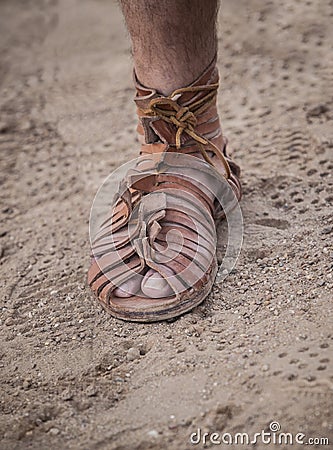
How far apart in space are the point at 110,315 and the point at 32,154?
89cm

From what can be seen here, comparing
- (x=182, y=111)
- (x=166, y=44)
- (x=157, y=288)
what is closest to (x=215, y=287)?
(x=157, y=288)

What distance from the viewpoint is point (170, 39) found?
4.26ft

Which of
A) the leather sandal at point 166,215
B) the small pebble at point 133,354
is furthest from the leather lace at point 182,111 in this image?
the small pebble at point 133,354

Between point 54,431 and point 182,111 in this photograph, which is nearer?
point 54,431

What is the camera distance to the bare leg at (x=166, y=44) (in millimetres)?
1258

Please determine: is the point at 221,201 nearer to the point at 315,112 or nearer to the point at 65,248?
the point at 65,248

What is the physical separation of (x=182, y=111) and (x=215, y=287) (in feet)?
1.17

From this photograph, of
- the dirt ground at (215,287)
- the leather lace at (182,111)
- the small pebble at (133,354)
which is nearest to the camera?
the dirt ground at (215,287)

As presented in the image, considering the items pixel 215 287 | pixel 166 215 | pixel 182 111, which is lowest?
pixel 215 287

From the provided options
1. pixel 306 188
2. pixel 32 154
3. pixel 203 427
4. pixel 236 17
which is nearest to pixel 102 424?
pixel 203 427

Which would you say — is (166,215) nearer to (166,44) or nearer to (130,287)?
(130,287)

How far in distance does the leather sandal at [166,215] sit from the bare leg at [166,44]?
14mm

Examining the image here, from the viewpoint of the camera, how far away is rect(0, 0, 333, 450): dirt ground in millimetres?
1055

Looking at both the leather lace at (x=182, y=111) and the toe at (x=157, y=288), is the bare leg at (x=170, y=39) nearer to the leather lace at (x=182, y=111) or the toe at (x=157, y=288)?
the leather lace at (x=182, y=111)
